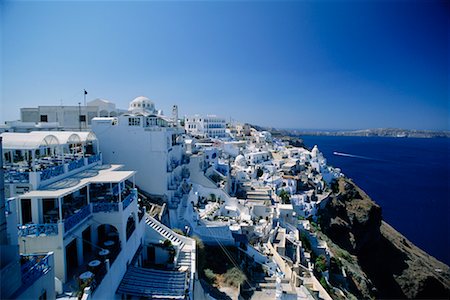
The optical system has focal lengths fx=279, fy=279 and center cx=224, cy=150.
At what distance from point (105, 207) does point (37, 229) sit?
2843 mm

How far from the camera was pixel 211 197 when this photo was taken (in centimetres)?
2759

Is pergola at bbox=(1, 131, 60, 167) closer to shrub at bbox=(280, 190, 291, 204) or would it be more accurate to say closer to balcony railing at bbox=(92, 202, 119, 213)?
Answer: balcony railing at bbox=(92, 202, 119, 213)

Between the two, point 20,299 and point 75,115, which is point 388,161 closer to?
point 75,115

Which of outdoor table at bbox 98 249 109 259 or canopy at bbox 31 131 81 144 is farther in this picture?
canopy at bbox 31 131 81 144

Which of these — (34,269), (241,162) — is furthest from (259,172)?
(34,269)

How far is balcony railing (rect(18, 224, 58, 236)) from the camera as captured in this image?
913 centimetres

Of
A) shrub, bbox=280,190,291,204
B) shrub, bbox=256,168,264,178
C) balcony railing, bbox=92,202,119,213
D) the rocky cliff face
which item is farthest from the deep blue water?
balcony railing, bbox=92,202,119,213

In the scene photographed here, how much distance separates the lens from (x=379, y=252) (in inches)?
1772

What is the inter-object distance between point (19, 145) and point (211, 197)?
18.6 m

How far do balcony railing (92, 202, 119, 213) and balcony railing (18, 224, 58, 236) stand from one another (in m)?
2.41

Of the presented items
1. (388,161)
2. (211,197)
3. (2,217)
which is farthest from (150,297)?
(388,161)

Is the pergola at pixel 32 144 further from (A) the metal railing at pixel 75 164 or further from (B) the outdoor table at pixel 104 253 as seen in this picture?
(B) the outdoor table at pixel 104 253

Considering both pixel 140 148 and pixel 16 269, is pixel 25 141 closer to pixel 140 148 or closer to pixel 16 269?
pixel 16 269

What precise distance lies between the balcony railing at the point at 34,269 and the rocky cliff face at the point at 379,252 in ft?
120
